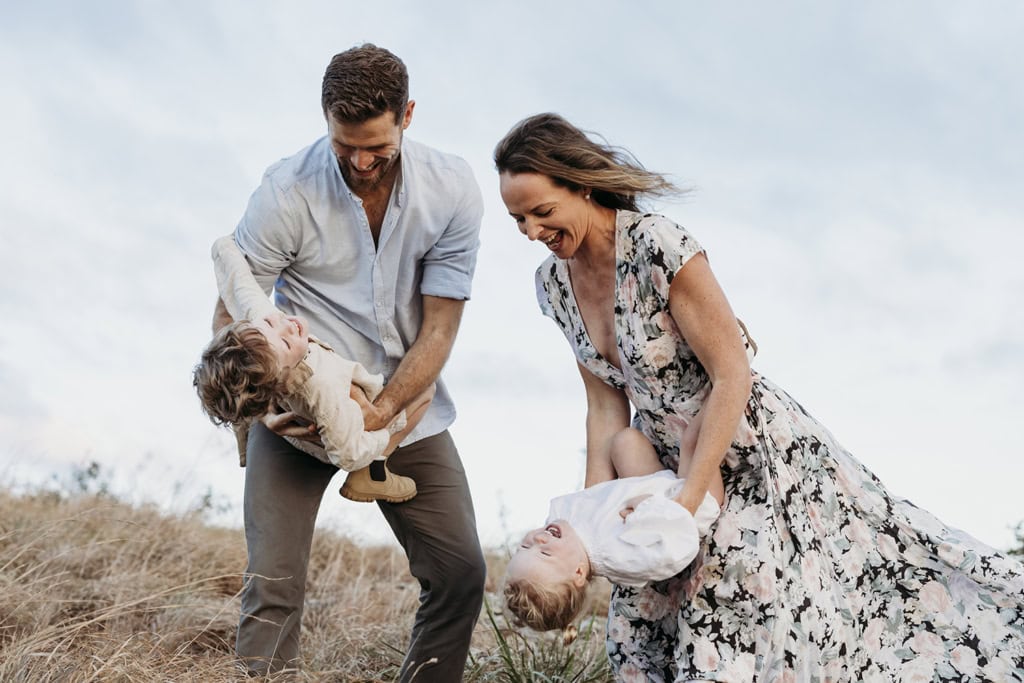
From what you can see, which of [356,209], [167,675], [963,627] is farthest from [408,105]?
[963,627]

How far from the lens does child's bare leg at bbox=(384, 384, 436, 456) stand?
14.0ft

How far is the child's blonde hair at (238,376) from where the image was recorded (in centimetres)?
341

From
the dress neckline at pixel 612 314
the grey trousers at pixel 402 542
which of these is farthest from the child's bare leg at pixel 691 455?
the grey trousers at pixel 402 542

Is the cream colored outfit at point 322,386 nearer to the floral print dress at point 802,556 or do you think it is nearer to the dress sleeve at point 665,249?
the floral print dress at point 802,556

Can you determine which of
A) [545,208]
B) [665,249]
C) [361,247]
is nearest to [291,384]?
[361,247]

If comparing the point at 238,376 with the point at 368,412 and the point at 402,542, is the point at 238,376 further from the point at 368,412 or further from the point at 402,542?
the point at 402,542

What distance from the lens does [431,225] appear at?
4.40m

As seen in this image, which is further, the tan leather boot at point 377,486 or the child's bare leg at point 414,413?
the child's bare leg at point 414,413

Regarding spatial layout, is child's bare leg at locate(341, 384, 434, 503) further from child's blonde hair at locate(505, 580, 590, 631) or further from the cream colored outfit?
child's blonde hair at locate(505, 580, 590, 631)

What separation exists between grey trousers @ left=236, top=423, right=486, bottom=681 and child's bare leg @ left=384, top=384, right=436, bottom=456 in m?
0.22

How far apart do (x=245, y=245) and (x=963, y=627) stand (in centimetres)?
295

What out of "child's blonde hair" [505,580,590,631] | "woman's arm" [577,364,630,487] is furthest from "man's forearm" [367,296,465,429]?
"child's blonde hair" [505,580,590,631]

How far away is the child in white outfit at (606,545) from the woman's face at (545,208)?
0.77 meters

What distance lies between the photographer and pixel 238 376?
134 inches
